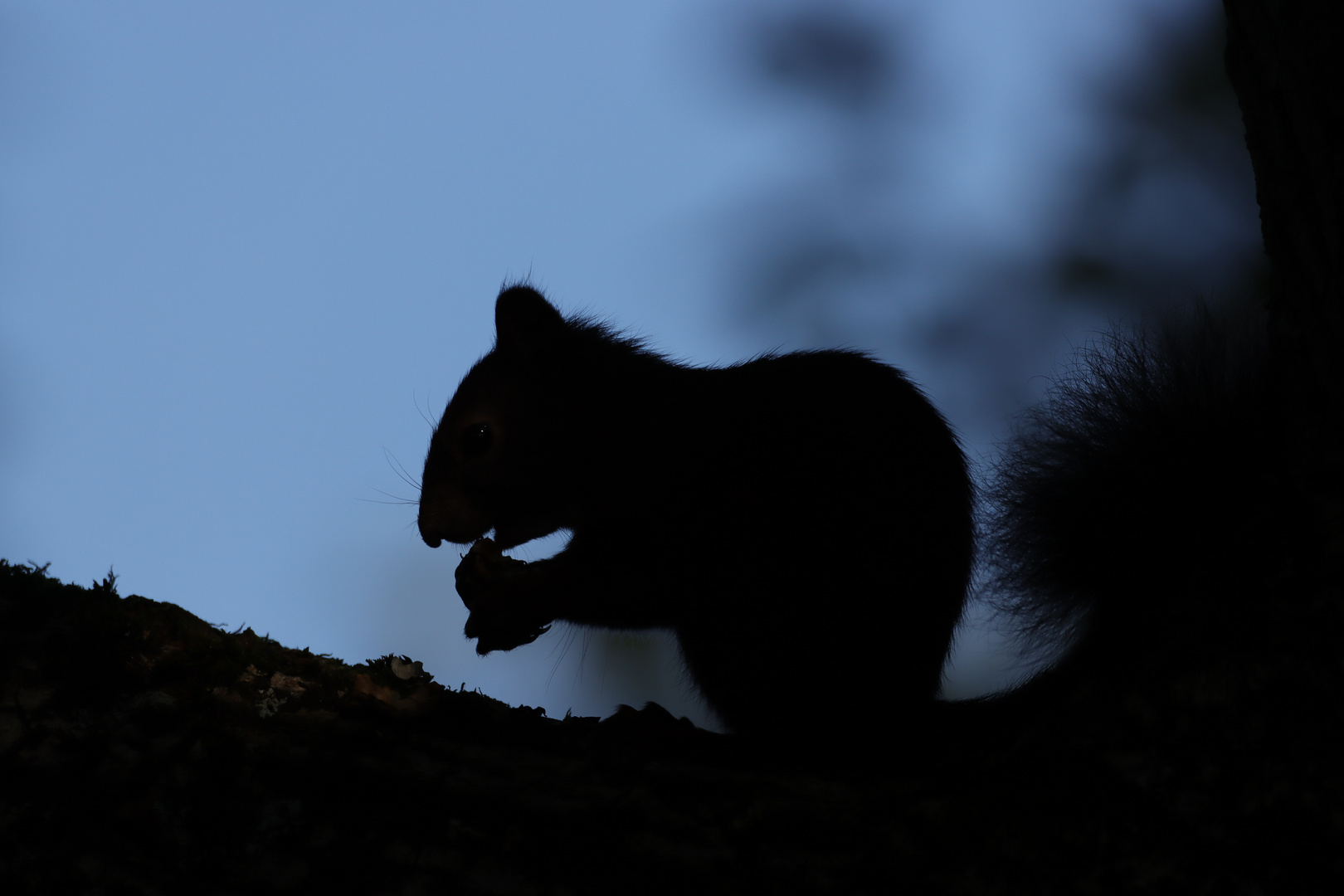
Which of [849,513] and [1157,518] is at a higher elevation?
[849,513]

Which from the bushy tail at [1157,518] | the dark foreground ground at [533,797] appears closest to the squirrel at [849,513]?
the bushy tail at [1157,518]

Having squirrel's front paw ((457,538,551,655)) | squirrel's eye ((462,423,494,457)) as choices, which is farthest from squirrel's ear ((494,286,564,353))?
squirrel's front paw ((457,538,551,655))

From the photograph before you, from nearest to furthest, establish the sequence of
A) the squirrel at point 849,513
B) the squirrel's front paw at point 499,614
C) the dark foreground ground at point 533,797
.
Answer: the dark foreground ground at point 533,797, the squirrel at point 849,513, the squirrel's front paw at point 499,614

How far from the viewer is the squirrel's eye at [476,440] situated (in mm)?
3062

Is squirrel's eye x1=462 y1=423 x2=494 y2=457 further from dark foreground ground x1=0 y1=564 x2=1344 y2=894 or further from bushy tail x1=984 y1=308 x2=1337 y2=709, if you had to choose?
bushy tail x1=984 y1=308 x2=1337 y2=709

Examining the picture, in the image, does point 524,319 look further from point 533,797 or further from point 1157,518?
point 1157,518

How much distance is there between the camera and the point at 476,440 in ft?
10.1

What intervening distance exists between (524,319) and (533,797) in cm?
196

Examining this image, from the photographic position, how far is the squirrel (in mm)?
1680

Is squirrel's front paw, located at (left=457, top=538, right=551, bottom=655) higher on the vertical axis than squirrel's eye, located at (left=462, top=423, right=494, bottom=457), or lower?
lower

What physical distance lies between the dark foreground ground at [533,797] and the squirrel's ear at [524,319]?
1618 millimetres

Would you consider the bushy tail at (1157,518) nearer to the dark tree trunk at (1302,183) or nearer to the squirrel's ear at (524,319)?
the dark tree trunk at (1302,183)

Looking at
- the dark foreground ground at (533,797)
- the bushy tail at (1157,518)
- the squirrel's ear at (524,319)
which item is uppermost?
the squirrel's ear at (524,319)

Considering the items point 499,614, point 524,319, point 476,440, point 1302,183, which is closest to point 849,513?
point 499,614
